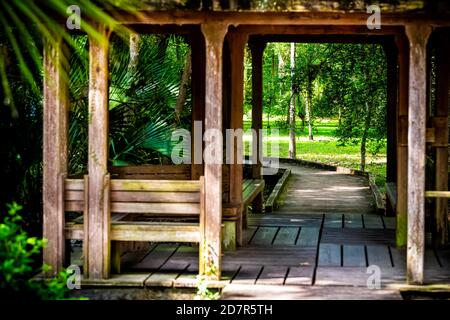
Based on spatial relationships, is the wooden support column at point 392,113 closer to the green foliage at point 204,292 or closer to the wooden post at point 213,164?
the wooden post at point 213,164

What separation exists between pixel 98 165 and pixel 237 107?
8.36 ft

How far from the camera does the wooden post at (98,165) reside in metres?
7.05

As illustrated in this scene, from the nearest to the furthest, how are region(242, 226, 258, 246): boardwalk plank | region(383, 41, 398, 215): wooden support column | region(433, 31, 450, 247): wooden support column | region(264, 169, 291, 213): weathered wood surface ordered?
region(433, 31, 450, 247): wooden support column < region(242, 226, 258, 246): boardwalk plank < region(383, 41, 398, 215): wooden support column < region(264, 169, 291, 213): weathered wood surface

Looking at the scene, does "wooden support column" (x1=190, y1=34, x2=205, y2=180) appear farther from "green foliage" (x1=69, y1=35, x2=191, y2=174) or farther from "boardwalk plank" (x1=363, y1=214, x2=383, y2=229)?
"boardwalk plank" (x1=363, y1=214, x2=383, y2=229)

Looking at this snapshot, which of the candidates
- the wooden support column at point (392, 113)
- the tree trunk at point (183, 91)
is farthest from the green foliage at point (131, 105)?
the wooden support column at point (392, 113)

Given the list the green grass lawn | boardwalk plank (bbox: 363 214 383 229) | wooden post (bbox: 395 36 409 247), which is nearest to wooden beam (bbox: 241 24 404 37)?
wooden post (bbox: 395 36 409 247)

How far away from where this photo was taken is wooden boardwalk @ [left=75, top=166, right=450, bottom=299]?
686 cm

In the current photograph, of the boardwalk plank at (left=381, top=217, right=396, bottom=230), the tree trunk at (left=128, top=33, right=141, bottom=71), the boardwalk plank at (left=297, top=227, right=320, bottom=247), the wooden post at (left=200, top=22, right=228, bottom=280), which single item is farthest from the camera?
the tree trunk at (left=128, top=33, right=141, bottom=71)

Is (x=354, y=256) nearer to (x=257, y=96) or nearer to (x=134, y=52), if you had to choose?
(x=257, y=96)

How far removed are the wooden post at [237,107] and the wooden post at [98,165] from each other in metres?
2.10

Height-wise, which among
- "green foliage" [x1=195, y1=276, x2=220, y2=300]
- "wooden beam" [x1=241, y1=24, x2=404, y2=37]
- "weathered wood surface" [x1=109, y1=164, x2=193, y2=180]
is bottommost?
"green foliage" [x1=195, y1=276, x2=220, y2=300]

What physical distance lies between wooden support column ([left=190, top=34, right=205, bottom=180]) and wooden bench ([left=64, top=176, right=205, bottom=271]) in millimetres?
2244

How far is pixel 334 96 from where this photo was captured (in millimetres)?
16734

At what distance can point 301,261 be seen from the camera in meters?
8.05
